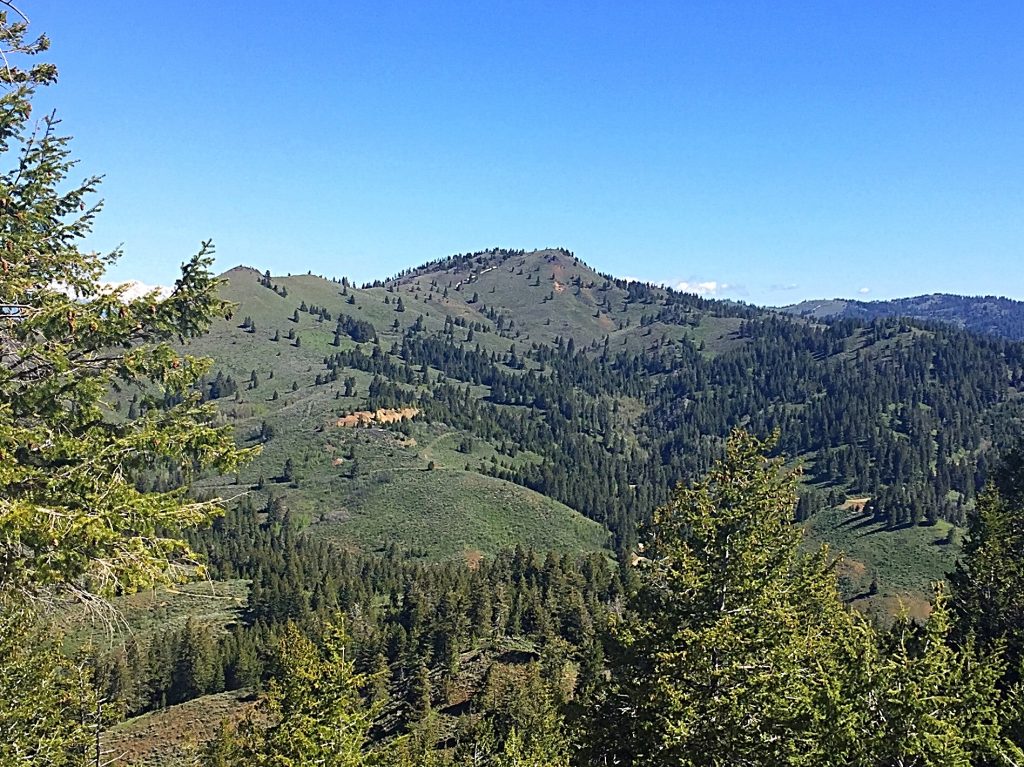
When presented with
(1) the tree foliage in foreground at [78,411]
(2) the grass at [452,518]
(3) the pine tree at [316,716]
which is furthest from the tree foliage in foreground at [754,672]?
(2) the grass at [452,518]

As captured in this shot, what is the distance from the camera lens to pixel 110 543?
10367 mm

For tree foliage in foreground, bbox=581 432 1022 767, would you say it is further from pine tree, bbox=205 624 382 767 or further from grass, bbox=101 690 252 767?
grass, bbox=101 690 252 767

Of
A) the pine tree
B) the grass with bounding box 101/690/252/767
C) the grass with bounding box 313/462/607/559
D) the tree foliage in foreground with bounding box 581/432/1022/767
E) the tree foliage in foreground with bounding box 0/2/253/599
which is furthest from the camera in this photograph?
the grass with bounding box 313/462/607/559

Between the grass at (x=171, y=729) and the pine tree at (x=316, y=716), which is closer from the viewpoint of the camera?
the pine tree at (x=316, y=716)

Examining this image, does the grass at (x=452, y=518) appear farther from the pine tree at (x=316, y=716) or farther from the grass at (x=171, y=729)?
the pine tree at (x=316, y=716)

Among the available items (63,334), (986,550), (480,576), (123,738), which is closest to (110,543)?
(63,334)

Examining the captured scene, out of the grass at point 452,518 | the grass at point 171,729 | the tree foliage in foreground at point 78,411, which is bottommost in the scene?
the grass at point 171,729

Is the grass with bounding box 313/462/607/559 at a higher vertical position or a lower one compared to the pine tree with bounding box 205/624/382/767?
lower

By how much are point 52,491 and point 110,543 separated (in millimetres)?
1418

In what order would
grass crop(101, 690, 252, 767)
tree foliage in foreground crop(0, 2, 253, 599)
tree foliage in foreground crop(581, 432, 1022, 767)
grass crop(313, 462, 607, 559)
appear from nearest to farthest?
tree foliage in foreground crop(0, 2, 253, 599) → tree foliage in foreground crop(581, 432, 1022, 767) → grass crop(101, 690, 252, 767) → grass crop(313, 462, 607, 559)

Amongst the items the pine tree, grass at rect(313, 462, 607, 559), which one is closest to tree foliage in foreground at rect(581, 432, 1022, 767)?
the pine tree

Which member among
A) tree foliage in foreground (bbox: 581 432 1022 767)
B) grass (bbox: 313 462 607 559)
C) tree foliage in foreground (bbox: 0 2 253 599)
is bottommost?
grass (bbox: 313 462 607 559)

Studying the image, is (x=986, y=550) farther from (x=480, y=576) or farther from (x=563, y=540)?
(x=563, y=540)

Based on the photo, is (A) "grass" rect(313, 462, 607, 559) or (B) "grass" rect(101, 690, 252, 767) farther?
(A) "grass" rect(313, 462, 607, 559)
